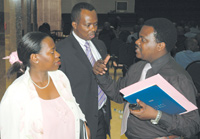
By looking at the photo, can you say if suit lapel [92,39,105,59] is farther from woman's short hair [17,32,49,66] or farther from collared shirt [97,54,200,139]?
woman's short hair [17,32,49,66]

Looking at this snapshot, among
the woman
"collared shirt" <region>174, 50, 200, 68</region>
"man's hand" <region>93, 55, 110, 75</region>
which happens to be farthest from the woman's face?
"collared shirt" <region>174, 50, 200, 68</region>

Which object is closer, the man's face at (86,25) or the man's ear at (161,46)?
the man's ear at (161,46)

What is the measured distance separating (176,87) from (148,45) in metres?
0.36

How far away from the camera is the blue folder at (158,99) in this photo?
167 cm

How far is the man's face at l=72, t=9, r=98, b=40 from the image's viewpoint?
252cm

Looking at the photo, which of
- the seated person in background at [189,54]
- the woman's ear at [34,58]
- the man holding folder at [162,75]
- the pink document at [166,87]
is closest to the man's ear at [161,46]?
the man holding folder at [162,75]

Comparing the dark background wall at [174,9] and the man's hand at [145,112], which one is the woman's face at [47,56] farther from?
the dark background wall at [174,9]

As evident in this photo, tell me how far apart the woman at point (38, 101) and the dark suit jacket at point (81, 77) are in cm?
41

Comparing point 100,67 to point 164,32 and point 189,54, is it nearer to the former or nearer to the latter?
point 164,32

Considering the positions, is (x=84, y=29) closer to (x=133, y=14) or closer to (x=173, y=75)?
(x=173, y=75)

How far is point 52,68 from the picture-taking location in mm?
1895

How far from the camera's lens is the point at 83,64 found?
253cm

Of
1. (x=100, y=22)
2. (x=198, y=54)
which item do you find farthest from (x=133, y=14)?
(x=198, y=54)

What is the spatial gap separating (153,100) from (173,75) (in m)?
0.24
